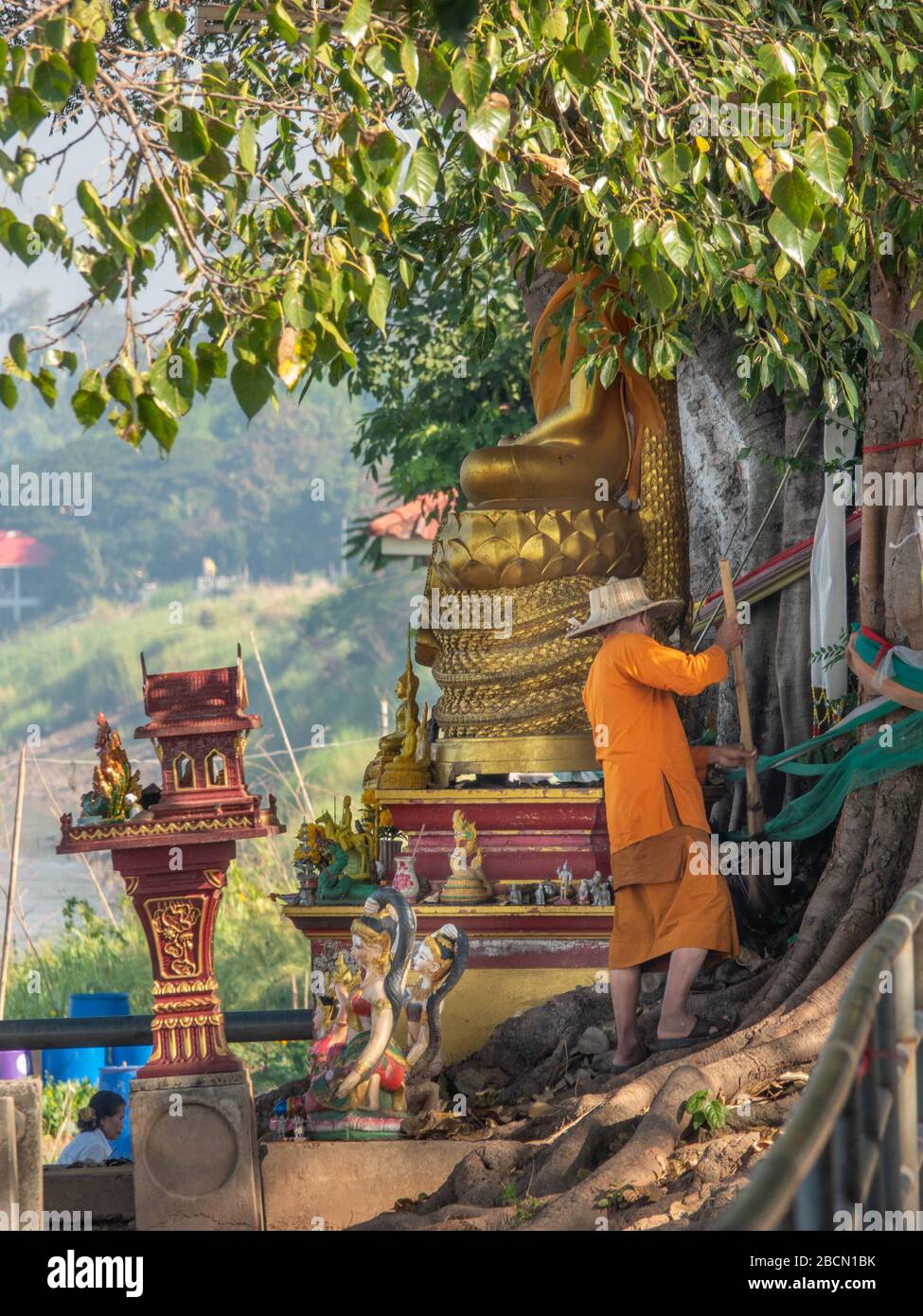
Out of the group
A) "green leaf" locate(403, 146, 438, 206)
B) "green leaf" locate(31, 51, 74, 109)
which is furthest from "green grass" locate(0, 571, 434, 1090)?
"green leaf" locate(31, 51, 74, 109)

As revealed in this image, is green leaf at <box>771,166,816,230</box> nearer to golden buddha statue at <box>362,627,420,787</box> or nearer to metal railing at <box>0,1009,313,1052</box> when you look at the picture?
golden buddha statue at <box>362,627,420,787</box>

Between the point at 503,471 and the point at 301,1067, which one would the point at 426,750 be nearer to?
the point at 503,471

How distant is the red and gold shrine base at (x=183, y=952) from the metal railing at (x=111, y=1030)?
79cm

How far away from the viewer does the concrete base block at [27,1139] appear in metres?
5.92

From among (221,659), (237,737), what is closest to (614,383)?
(237,737)

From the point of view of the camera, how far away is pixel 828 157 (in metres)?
4.86

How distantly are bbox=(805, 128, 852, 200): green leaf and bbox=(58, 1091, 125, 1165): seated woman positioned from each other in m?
4.82

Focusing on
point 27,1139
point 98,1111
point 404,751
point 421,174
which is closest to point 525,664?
point 404,751

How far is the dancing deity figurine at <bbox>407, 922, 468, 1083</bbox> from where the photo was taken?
21.5 ft

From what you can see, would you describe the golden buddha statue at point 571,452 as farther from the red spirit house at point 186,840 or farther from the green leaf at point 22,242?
the green leaf at point 22,242

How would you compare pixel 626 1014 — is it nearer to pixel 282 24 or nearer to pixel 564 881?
pixel 564 881

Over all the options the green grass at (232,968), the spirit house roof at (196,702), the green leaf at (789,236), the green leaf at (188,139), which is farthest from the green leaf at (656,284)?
the green grass at (232,968)

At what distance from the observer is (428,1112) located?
6.43 m

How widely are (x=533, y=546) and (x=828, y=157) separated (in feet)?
10.0
